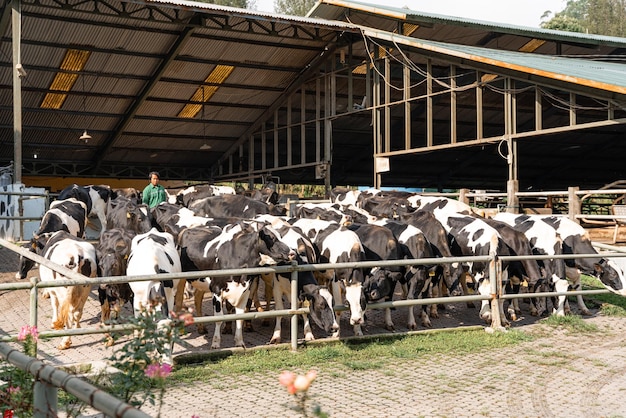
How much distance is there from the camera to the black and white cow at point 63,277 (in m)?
9.67

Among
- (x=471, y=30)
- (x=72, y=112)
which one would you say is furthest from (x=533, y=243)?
(x=72, y=112)

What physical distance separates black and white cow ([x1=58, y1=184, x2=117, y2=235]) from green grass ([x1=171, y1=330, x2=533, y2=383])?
877 cm

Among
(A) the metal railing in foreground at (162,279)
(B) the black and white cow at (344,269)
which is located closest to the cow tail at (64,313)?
(A) the metal railing in foreground at (162,279)

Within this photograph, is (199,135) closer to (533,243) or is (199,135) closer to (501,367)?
(533,243)

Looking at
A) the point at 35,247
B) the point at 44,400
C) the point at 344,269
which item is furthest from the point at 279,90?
the point at 44,400

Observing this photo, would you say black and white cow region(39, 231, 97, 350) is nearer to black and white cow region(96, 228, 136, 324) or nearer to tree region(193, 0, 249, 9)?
black and white cow region(96, 228, 136, 324)

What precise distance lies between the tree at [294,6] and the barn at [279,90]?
37.0m

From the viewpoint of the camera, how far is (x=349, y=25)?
874 inches

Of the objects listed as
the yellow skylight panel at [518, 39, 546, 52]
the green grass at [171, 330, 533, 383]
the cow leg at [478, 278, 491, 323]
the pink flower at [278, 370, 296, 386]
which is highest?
the yellow skylight panel at [518, 39, 546, 52]

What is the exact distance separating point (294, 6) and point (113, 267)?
199 feet

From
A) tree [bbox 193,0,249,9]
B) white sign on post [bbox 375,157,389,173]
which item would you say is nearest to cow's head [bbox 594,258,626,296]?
white sign on post [bbox 375,157,389,173]

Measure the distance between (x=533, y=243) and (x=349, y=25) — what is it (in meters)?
11.7

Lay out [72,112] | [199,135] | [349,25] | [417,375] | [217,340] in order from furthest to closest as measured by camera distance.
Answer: [199,135] → [72,112] → [349,25] → [217,340] → [417,375]

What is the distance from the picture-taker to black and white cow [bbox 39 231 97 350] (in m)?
9.67
